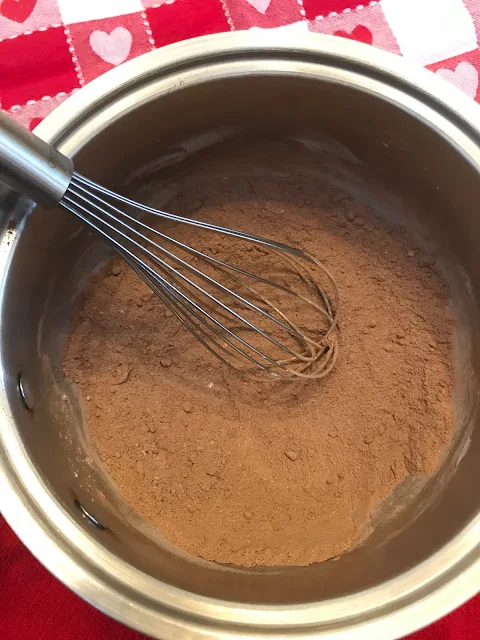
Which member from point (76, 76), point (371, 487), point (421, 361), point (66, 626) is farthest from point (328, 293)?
point (66, 626)

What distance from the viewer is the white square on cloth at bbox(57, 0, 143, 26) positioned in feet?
2.55

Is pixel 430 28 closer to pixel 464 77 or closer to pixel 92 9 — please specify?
pixel 464 77

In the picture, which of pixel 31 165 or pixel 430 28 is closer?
pixel 31 165

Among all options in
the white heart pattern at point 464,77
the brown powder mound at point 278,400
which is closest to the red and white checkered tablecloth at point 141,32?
the white heart pattern at point 464,77

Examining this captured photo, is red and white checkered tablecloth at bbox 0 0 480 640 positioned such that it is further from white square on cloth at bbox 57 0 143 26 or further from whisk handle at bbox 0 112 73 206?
whisk handle at bbox 0 112 73 206

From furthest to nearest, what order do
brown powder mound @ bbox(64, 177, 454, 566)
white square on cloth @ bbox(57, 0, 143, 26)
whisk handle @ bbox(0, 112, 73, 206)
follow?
white square on cloth @ bbox(57, 0, 143, 26) < brown powder mound @ bbox(64, 177, 454, 566) < whisk handle @ bbox(0, 112, 73, 206)

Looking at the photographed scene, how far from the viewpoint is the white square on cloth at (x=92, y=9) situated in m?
0.78

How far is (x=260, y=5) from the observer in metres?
0.80

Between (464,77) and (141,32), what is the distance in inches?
19.6

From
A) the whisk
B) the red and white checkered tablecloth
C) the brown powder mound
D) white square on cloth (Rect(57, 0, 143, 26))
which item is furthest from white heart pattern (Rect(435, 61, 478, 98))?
white square on cloth (Rect(57, 0, 143, 26))

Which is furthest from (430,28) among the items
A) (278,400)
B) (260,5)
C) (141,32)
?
(278,400)

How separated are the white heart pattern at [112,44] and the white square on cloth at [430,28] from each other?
404 millimetres

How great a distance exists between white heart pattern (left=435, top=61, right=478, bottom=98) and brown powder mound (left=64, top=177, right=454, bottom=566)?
0.82 feet

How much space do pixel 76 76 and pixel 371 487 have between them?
2.41ft
